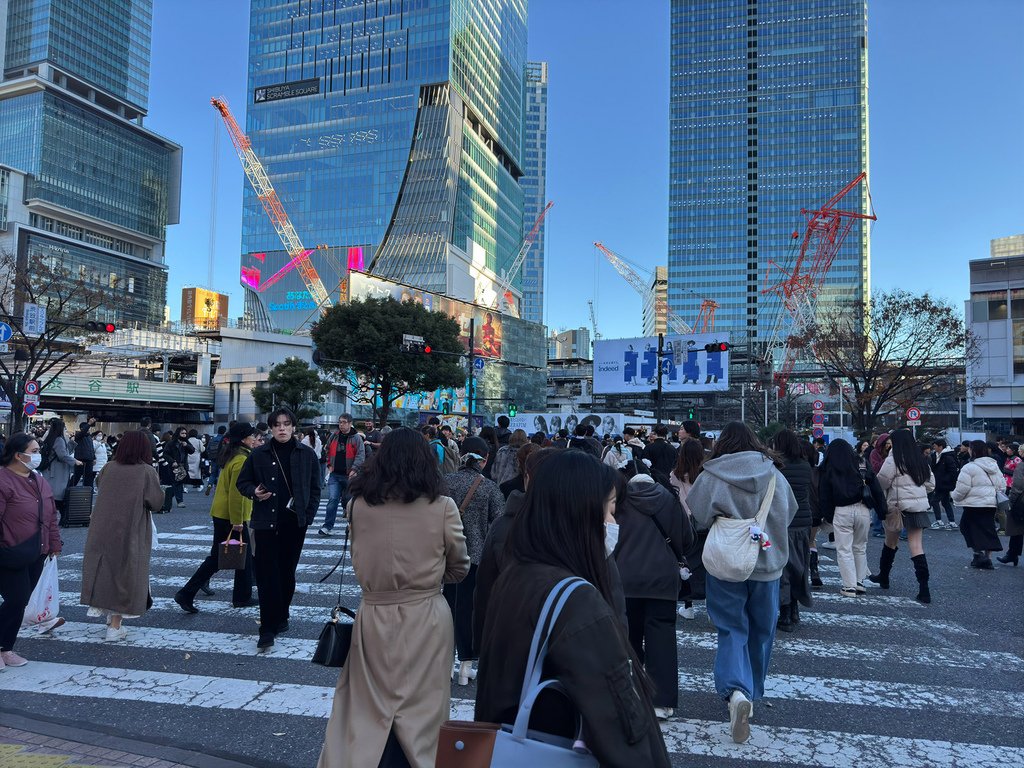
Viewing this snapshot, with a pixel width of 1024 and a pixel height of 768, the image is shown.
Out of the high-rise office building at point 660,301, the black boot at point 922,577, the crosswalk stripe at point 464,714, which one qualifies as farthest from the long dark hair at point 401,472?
the high-rise office building at point 660,301

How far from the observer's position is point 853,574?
7.88 meters

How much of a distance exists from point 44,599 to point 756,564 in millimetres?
5753

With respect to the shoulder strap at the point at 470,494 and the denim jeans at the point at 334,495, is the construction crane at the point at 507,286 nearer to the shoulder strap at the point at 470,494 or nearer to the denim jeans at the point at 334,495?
the denim jeans at the point at 334,495

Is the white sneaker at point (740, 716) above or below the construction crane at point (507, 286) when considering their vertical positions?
below

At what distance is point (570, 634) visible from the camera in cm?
160

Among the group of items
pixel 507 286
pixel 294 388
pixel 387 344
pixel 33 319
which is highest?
pixel 507 286

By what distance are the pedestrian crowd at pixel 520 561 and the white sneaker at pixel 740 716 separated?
1 centimetres

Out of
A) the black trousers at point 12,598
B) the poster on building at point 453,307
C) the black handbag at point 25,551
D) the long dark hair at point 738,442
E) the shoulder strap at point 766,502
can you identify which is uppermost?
the poster on building at point 453,307

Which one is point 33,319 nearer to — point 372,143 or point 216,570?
point 216,570

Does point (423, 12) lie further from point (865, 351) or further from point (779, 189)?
point (865, 351)

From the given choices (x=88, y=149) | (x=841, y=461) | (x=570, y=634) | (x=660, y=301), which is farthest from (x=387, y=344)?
(x=660, y=301)

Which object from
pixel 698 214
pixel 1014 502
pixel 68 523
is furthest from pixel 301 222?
pixel 1014 502

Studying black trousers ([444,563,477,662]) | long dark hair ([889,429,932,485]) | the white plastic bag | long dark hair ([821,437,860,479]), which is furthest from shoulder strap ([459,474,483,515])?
long dark hair ([889,429,932,485])

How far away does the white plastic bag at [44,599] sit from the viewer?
588 centimetres
